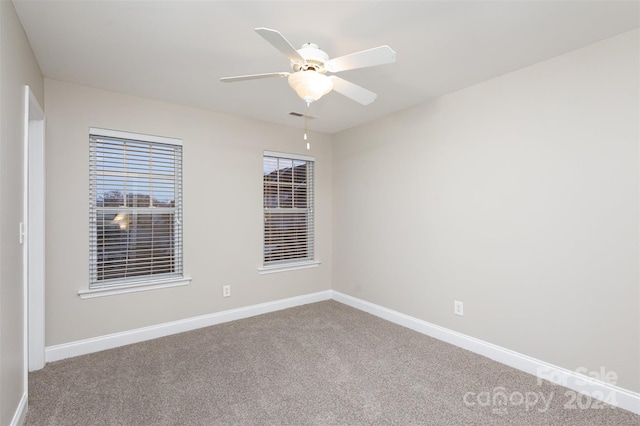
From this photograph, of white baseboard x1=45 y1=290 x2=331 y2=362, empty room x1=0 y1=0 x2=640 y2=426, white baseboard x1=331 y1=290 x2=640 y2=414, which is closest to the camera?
empty room x1=0 y1=0 x2=640 y2=426

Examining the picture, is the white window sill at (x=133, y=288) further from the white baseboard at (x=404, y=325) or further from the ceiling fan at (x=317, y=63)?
the ceiling fan at (x=317, y=63)

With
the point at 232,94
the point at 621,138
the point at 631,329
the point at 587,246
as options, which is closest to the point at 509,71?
the point at 621,138

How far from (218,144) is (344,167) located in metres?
1.76

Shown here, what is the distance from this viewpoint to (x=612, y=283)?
2.19m

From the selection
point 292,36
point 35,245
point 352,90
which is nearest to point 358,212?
point 352,90

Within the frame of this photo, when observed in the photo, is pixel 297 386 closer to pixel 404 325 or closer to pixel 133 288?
pixel 404 325

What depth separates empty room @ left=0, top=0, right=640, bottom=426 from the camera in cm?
199

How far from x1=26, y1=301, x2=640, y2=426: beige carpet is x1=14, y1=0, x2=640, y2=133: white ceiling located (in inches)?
98.4

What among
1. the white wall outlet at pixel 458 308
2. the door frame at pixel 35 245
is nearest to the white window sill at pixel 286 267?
the white wall outlet at pixel 458 308

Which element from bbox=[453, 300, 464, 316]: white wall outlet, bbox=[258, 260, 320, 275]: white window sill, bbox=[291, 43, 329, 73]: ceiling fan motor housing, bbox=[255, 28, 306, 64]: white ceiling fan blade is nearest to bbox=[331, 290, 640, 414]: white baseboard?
bbox=[453, 300, 464, 316]: white wall outlet

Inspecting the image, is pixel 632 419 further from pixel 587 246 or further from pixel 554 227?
pixel 554 227

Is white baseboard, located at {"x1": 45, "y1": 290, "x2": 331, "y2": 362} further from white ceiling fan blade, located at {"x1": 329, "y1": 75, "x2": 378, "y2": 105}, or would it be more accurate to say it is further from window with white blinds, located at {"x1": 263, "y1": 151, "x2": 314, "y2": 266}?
white ceiling fan blade, located at {"x1": 329, "y1": 75, "x2": 378, "y2": 105}

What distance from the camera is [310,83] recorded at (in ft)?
6.12

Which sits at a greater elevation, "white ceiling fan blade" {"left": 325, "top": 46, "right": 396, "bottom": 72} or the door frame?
"white ceiling fan blade" {"left": 325, "top": 46, "right": 396, "bottom": 72}
